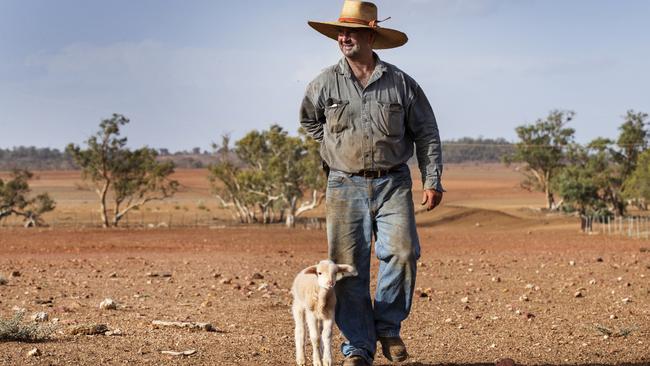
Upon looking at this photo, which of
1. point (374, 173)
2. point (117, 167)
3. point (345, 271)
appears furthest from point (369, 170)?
point (117, 167)

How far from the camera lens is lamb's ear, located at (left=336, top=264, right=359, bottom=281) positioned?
298 inches

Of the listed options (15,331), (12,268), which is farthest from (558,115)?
→ (15,331)

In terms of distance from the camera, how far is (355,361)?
25.0ft

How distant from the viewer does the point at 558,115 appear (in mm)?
76375

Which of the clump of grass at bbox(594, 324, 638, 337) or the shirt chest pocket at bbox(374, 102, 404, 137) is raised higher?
the shirt chest pocket at bbox(374, 102, 404, 137)

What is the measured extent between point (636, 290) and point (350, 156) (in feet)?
27.8

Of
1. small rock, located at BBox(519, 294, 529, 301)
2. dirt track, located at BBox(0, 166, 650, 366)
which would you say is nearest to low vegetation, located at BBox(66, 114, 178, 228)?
dirt track, located at BBox(0, 166, 650, 366)

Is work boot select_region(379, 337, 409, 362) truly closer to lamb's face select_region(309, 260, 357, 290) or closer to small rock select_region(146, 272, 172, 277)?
lamb's face select_region(309, 260, 357, 290)

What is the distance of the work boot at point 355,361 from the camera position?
25.0 ft

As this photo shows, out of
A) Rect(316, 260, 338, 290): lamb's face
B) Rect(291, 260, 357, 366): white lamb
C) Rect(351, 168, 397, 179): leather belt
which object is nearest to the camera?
Rect(316, 260, 338, 290): lamb's face

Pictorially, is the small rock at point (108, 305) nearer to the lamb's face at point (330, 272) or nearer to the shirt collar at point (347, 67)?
the lamb's face at point (330, 272)

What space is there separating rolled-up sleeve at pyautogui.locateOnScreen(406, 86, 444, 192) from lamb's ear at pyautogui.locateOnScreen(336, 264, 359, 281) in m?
0.88

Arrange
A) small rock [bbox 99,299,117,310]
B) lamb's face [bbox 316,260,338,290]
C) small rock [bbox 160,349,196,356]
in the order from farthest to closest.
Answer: small rock [bbox 99,299,117,310] → small rock [bbox 160,349,196,356] → lamb's face [bbox 316,260,338,290]

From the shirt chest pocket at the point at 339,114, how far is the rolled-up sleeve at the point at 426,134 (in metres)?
0.51
